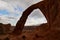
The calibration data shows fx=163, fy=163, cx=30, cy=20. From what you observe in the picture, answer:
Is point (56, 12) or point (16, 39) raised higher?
point (56, 12)

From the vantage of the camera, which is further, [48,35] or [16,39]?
[16,39]

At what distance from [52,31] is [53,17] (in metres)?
0.16

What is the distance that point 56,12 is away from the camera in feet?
3.59

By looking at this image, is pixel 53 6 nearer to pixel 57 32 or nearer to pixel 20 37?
pixel 57 32

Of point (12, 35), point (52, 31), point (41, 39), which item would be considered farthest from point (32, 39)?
point (12, 35)

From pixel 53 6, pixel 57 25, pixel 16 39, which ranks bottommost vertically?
A: pixel 16 39

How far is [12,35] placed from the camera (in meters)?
1.67

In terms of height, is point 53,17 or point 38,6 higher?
point 38,6

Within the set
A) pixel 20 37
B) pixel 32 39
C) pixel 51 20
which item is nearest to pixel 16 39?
pixel 20 37

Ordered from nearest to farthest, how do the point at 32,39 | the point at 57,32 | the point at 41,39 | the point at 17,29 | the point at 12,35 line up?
the point at 57,32 < the point at 41,39 < the point at 32,39 < the point at 12,35 < the point at 17,29

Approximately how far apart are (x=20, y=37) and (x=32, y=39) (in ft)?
1.15

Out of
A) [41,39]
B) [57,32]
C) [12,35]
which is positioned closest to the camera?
[57,32]

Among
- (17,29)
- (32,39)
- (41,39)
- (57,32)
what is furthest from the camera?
(17,29)

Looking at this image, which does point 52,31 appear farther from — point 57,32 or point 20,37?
point 20,37
